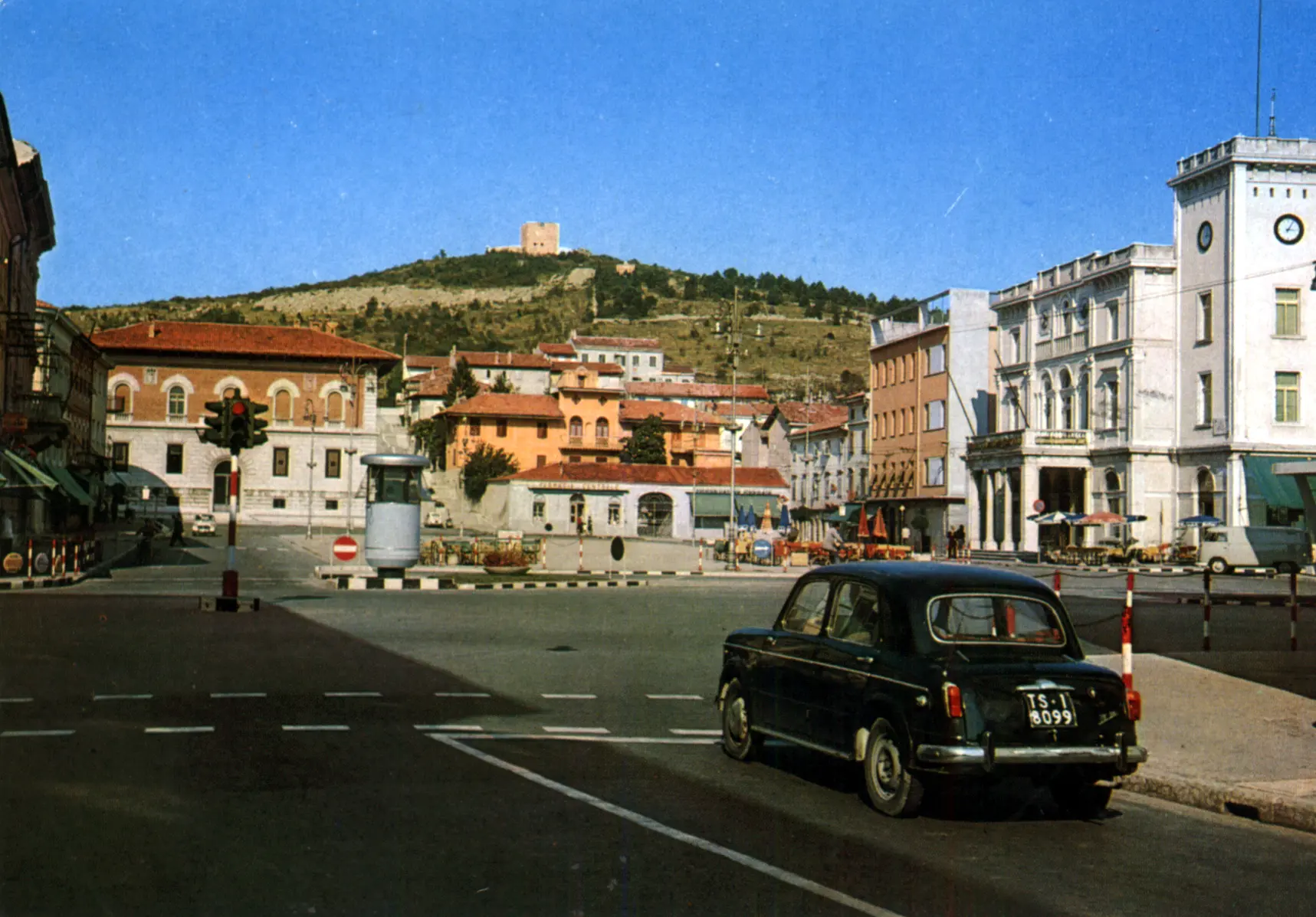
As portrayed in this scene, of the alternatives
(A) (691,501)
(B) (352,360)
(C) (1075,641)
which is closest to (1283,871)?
(C) (1075,641)

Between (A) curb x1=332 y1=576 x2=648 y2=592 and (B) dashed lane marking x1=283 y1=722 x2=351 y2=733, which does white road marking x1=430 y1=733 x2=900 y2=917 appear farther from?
(A) curb x1=332 y1=576 x2=648 y2=592

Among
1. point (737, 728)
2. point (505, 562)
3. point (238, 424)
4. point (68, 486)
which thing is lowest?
point (737, 728)

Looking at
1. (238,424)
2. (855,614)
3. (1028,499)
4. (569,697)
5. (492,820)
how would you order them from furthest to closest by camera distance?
(1028,499) → (238,424) → (569,697) → (855,614) → (492,820)

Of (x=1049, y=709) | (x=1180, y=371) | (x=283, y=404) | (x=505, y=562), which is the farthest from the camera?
(x=283, y=404)

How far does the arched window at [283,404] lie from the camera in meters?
96.1

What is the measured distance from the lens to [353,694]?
13297 millimetres

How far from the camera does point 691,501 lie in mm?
90562

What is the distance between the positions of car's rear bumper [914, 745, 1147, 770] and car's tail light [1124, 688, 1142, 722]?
0.26m

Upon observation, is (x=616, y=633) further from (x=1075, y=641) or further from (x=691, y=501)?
(x=691, y=501)

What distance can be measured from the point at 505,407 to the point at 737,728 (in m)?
104

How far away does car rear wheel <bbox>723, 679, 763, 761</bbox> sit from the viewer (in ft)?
33.7

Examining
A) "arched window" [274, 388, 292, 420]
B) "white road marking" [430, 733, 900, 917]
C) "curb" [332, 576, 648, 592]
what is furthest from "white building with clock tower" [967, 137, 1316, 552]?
"white road marking" [430, 733, 900, 917]

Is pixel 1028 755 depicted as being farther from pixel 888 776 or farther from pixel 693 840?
pixel 693 840

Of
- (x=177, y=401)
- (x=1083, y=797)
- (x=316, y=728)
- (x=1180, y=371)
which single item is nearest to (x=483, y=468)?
(x=177, y=401)
